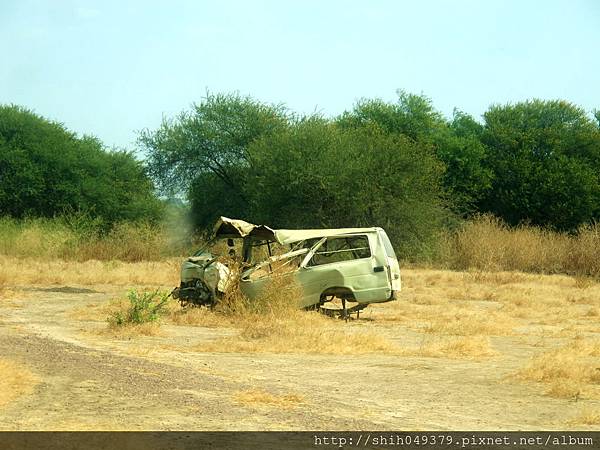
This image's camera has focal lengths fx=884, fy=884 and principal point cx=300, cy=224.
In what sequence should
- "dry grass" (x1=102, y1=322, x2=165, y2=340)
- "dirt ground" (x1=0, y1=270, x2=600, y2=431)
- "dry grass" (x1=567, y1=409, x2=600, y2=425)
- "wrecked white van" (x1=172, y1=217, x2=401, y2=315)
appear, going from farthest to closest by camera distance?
"wrecked white van" (x1=172, y1=217, x2=401, y2=315) → "dry grass" (x1=102, y1=322, x2=165, y2=340) → "dry grass" (x1=567, y1=409, x2=600, y2=425) → "dirt ground" (x1=0, y1=270, x2=600, y2=431)

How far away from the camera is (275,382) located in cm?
1008

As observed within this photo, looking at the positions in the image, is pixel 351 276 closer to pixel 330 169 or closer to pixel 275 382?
pixel 275 382

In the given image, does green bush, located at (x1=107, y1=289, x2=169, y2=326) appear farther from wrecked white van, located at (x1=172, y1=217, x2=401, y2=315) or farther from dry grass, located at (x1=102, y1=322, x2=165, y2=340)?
wrecked white van, located at (x1=172, y1=217, x2=401, y2=315)

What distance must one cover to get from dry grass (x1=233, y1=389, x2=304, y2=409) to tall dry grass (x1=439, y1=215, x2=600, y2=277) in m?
24.3

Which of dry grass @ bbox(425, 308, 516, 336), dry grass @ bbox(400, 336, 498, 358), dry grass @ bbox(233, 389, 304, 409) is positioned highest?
dry grass @ bbox(425, 308, 516, 336)

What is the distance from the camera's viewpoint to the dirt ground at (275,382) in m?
7.88

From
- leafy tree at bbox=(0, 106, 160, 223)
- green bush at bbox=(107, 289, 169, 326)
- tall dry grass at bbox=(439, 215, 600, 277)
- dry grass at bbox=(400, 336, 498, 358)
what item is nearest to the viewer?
dry grass at bbox=(400, 336, 498, 358)

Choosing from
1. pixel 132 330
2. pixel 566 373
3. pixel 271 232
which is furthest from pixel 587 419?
pixel 271 232

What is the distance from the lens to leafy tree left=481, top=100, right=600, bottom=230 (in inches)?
1738

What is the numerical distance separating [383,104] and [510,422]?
40848 millimetres

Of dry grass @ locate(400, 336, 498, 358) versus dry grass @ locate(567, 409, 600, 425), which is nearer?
dry grass @ locate(567, 409, 600, 425)

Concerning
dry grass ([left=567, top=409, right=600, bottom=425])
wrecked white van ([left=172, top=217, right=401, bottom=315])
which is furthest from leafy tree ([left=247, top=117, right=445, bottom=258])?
dry grass ([left=567, top=409, right=600, bottom=425])

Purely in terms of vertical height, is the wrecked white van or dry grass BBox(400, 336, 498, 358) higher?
the wrecked white van

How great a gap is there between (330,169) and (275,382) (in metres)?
24.3
